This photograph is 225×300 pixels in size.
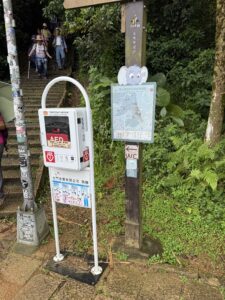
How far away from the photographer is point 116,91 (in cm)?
304

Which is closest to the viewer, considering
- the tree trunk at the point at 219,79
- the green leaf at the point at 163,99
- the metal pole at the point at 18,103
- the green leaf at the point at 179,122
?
the metal pole at the point at 18,103

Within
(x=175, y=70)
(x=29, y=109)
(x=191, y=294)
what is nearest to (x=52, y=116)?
(x=191, y=294)

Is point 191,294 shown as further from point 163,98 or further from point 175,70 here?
point 175,70

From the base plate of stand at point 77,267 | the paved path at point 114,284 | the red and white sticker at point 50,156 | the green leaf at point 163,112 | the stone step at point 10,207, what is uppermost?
the green leaf at point 163,112

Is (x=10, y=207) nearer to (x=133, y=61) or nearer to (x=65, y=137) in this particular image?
(x=65, y=137)

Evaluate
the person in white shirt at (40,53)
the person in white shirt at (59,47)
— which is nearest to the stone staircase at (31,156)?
the person in white shirt at (40,53)

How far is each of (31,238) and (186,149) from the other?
2461 mm

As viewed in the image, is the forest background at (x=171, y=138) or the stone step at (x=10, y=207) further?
the stone step at (x=10, y=207)

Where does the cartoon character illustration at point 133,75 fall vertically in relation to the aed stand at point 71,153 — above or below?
above

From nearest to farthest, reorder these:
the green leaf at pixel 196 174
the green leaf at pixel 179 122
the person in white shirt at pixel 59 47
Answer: the green leaf at pixel 196 174
the green leaf at pixel 179 122
the person in white shirt at pixel 59 47

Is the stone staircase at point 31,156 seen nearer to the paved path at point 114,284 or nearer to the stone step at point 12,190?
the stone step at point 12,190

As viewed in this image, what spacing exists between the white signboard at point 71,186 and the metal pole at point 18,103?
55cm

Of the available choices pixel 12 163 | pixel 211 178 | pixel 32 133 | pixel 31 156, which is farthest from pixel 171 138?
pixel 32 133

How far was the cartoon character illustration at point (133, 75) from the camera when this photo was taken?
9.39 feet
